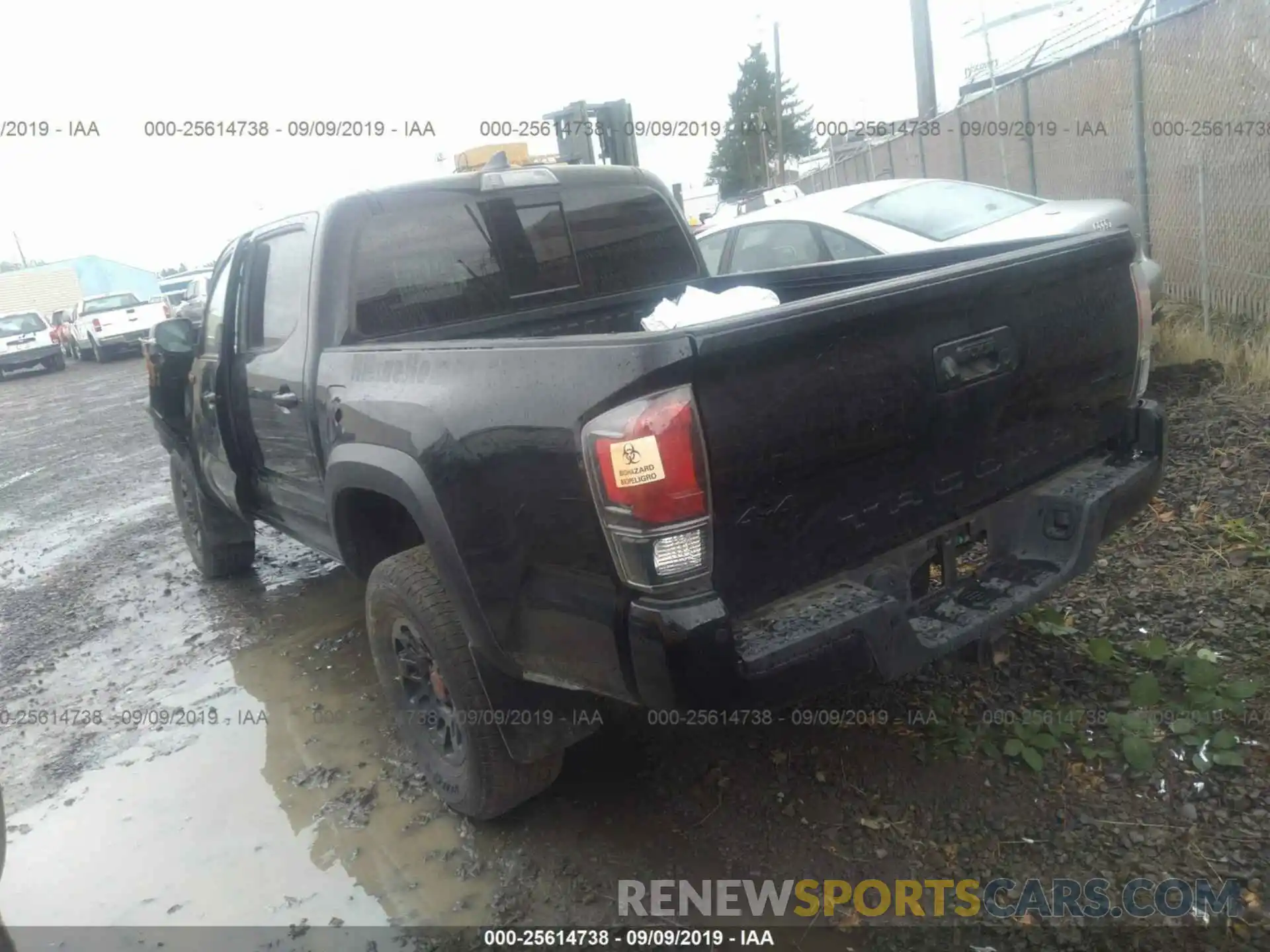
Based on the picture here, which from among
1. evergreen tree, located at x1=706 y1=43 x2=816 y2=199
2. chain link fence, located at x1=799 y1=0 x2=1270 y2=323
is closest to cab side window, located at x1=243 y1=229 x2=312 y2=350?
chain link fence, located at x1=799 y1=0 x2=1270 y2=323

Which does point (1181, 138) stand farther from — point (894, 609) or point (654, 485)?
point (654, 485)

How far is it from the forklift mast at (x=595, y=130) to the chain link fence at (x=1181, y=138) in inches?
150

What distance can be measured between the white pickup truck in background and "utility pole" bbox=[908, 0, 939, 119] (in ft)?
57.0

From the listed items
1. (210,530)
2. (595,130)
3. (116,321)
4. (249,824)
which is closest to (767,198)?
(595,130)

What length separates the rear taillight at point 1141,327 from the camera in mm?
3010

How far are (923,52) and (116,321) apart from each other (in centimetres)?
1933

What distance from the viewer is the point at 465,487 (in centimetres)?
252

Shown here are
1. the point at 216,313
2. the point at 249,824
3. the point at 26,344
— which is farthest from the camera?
the point at 26,344

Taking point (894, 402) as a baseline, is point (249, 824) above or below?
below

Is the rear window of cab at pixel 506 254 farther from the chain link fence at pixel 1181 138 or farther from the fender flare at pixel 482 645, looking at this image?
the chain link fence at pixel 1181 138

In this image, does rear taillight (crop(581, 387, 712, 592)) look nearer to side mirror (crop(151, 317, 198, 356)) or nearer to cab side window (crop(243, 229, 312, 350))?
cab side window (crop(243, 229, 312, 350))

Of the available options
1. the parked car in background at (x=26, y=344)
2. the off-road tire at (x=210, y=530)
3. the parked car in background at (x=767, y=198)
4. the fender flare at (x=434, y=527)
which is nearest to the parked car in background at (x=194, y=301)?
the parked car in background at (x=26, y=344)

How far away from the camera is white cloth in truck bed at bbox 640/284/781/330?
347 cm

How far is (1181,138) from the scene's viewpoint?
684 cm
